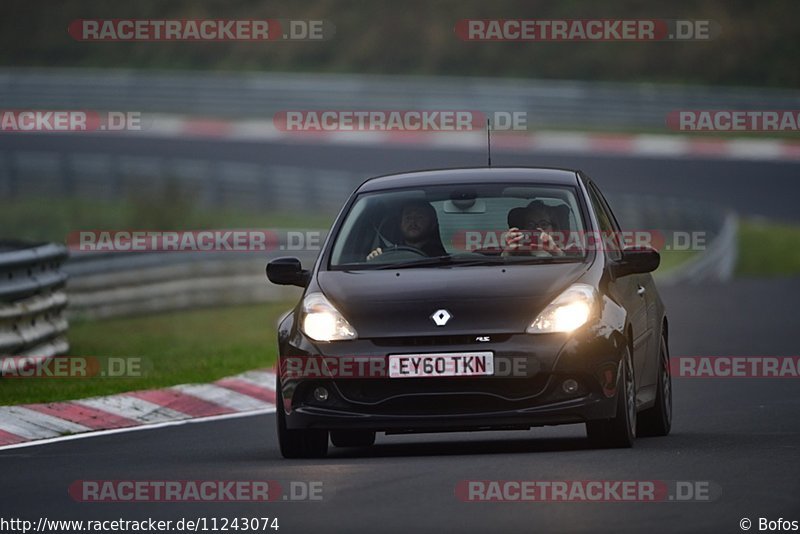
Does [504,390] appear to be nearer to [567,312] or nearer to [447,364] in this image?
[447,364]

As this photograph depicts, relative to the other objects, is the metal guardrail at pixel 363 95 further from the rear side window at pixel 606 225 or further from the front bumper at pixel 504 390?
the front bumper at pixel 504 390

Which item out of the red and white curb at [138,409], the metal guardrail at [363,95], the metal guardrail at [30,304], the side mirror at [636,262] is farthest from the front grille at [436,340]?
the metal guardrail at [363,95]

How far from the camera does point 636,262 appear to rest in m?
10.4

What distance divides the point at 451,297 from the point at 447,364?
1.24ft

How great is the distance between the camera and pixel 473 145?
45.1 m

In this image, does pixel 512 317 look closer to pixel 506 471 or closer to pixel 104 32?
pixel 506 471

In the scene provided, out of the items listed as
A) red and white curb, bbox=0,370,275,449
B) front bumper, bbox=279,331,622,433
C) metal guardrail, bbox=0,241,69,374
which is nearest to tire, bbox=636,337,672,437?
front bumper, bbox=279,331,622,433

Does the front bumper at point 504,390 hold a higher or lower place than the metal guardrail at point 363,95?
lower

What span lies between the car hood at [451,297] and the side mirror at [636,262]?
0.36 metres

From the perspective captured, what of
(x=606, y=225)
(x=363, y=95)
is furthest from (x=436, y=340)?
(x=363, y=95)

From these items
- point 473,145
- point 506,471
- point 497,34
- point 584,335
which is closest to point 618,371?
point 584,335

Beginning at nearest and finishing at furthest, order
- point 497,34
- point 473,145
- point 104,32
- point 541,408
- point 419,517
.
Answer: point 419,517
point 541,408
point 473,145
point 497,34
point 104,32

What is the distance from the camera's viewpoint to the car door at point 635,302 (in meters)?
10.3

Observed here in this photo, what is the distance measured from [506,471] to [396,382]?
90 cm
